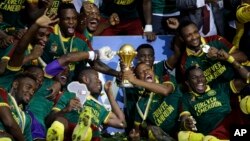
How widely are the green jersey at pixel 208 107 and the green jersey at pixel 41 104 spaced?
5.32ft

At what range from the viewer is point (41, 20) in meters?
8.85

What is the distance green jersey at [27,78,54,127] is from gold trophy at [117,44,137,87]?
2.99 feet

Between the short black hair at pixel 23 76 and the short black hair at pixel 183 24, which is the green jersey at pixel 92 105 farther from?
the short black hair at pixel 183 24

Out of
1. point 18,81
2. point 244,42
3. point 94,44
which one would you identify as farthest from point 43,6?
point 244,42

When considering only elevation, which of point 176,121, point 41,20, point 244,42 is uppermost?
point 41,20

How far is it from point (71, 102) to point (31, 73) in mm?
641

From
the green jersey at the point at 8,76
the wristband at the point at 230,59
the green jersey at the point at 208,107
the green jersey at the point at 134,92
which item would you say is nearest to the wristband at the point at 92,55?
the green jersey at the point at 134,92

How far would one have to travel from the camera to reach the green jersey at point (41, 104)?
952 cm

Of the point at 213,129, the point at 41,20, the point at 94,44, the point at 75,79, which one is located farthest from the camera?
the point at 94,44

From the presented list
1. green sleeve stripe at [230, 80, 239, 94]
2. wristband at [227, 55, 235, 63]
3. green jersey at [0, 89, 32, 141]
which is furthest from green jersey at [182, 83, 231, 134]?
green jersey at [0, 89, 32, 141]

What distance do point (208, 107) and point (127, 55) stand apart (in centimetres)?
115

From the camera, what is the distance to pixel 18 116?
876 cm

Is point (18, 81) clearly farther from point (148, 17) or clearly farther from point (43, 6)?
point (148, 17)

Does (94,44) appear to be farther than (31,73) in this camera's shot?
Yes
